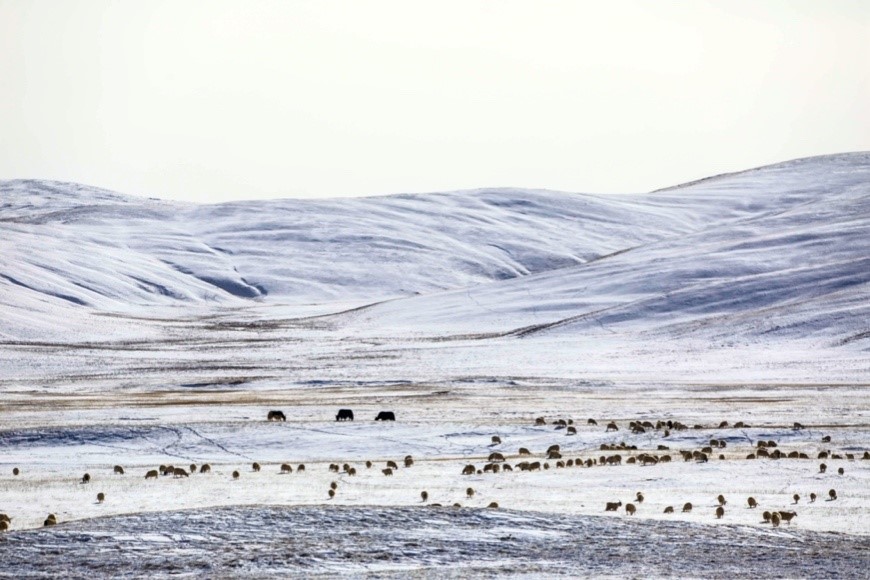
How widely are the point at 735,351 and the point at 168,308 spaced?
216ft

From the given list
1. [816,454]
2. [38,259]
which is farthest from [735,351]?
[38,259]

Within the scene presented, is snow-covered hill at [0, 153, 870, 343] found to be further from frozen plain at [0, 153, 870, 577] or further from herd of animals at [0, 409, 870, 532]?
herd of animals at [0, 409, 870, 532]

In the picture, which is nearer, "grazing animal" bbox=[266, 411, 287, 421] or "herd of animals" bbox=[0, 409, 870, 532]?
"herd of animals" bbox=[0, 409, 870, 532]

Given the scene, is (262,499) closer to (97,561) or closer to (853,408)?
(97,561)

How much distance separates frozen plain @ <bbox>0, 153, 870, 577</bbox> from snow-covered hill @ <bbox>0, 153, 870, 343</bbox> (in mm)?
473

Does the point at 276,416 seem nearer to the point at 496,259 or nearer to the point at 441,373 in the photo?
the point at 441,373

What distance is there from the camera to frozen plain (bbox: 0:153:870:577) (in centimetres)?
2058

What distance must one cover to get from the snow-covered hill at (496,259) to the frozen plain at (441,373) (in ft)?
1.55

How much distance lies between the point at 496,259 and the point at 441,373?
3816 inches

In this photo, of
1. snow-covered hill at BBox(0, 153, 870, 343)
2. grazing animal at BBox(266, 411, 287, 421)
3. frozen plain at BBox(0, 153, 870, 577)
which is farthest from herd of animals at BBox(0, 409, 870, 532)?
snow-covered hill at BBox(0, 153, 870, 343)

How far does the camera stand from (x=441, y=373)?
64.0 m

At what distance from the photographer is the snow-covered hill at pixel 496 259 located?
93.7 metres

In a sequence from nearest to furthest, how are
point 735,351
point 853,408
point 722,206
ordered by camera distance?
point 853,408, point 735,351, point 722,206

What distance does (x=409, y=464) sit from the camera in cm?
3066
